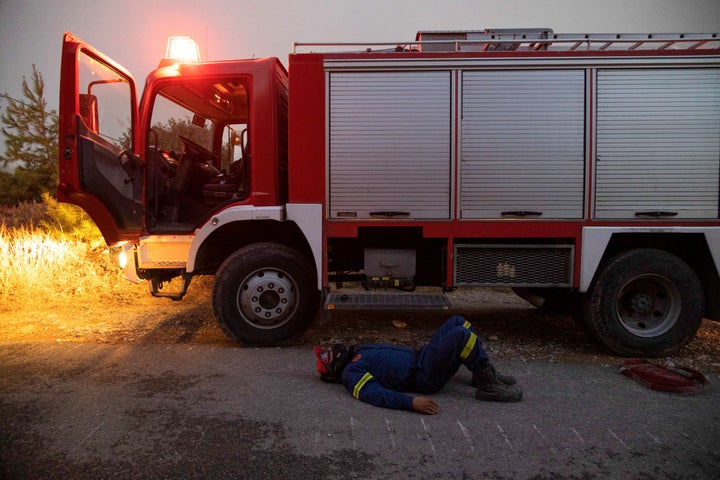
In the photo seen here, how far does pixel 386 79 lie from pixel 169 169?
2616 millimetres

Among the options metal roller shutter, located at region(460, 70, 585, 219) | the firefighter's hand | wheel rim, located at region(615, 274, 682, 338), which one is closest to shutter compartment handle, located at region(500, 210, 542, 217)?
metal roller shutter, located at region(460, 70, 585, 219)

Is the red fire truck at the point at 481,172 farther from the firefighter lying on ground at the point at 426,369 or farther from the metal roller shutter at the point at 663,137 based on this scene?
the firefighter lying on ground at the point at 426,369

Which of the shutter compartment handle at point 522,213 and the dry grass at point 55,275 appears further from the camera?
the dry grass at point 55,275

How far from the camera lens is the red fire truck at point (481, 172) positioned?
4.71 m

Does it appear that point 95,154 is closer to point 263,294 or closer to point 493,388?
point 263,294

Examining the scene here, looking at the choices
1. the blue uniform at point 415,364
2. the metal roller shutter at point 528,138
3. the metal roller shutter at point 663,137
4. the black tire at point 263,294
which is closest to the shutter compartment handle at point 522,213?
the metal roller shutter at point 528,138

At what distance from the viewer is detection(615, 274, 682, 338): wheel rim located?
15.7ft

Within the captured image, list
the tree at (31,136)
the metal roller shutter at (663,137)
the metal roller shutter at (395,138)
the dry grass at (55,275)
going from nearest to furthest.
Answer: the metal roller shutter at (663,137)
the metal roller shutter at (395,138)
the dry grass at (55,275)
the tree at (31,136)

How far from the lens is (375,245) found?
5129 mm

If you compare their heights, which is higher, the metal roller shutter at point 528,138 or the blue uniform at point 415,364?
the metal roller shutter at point 528,138

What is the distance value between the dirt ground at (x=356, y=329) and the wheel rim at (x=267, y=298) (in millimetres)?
355

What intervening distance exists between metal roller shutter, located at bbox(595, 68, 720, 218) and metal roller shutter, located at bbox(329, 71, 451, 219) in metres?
1.62

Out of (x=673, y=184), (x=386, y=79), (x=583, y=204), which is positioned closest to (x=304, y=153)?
(x=386, y=79)

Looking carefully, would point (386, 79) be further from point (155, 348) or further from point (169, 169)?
point (155, 348)
